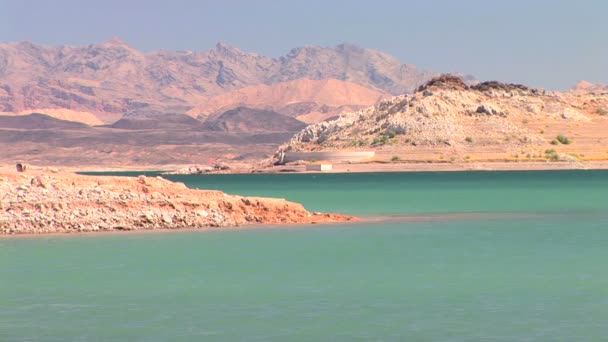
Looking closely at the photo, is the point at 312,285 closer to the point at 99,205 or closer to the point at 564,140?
the point at 99,205

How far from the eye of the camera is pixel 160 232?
44.3m

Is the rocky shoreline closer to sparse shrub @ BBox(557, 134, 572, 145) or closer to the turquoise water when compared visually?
the turquoise water

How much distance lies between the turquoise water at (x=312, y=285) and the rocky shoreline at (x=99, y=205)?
160 centimetres

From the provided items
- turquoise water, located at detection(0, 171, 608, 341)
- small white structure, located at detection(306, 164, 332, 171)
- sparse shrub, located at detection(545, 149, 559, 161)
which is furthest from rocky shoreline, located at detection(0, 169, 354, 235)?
sparse shrub, located at detection(545, 149, 559, 161)

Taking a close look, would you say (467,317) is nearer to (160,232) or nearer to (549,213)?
(160,232)

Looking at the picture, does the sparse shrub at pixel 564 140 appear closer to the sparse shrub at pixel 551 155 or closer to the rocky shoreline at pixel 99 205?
the sparse shrub at pixel 551 155

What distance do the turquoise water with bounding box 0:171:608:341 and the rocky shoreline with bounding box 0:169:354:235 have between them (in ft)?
5.26

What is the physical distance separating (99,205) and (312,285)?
58.0 ft

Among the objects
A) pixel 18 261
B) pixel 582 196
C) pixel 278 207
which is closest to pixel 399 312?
pixel 18 261

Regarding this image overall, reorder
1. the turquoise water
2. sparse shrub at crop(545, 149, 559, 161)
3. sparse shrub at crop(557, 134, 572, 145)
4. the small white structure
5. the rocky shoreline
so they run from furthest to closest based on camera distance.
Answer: sparse shrub at crop(557, 134, 572, 145), the small white structure, sparse shrub at crop(545, 149, 559, 161), the rocky shoreline, the turquoise water

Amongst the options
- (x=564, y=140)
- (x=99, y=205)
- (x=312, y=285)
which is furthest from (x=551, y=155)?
(x=312, y=285)

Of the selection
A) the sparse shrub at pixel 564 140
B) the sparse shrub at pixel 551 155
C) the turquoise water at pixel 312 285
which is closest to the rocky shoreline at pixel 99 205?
the turquoise water at pixel 312 285

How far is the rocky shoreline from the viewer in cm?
4409

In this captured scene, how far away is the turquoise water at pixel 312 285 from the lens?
2284 centimetres
